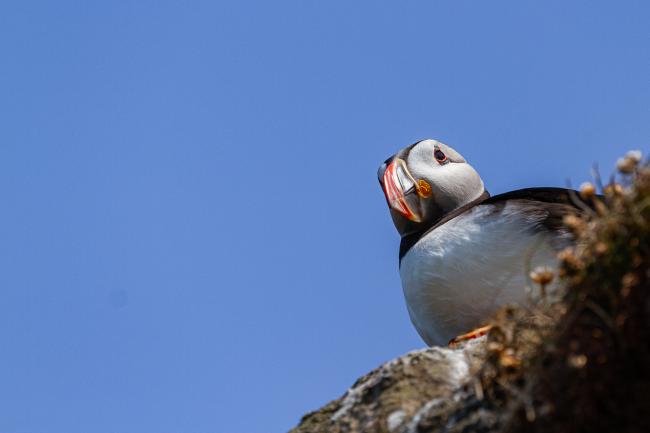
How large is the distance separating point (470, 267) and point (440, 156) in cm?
198

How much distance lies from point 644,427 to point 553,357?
378 mm

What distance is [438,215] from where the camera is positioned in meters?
8.30

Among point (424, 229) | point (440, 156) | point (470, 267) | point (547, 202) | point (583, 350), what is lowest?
point (583, 350)

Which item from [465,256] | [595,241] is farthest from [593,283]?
[465,256]

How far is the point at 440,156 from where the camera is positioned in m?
8.73

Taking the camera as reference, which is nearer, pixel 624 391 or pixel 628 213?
pixel 624 391

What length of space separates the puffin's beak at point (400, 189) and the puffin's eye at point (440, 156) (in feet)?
0.93

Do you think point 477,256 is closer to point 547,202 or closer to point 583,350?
point 547,202

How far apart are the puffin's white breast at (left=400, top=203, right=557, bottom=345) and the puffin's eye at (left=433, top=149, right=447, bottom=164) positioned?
130 centimetres

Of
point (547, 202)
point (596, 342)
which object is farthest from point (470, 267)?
point (596, 342)

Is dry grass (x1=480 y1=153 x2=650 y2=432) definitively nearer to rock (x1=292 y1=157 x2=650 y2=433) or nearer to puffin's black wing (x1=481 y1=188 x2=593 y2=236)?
rock (x1=292 y1=157 x2=650 y2=433)

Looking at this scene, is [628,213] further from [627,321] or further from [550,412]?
[550,412]

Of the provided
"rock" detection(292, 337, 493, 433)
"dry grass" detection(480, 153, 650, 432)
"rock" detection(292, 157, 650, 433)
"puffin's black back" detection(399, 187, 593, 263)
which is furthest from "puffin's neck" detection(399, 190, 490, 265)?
"dry grass" detection(480, 153, 650, 432)

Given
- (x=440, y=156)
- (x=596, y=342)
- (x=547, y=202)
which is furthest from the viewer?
(x=440, y=156)
